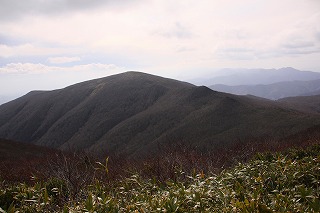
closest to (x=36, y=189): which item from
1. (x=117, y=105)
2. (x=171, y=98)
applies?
(x=171, y=98)

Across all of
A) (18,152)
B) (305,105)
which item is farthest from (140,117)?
(305,105)

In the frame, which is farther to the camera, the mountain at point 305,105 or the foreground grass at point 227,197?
the mountain at point 305,105

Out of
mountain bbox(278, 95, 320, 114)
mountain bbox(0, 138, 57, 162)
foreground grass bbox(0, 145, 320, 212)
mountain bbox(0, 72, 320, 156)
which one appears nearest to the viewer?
foreground grass bbox(0, 145, 320, 212)

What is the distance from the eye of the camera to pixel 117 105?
10569 centimetres

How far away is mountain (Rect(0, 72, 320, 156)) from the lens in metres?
56.7

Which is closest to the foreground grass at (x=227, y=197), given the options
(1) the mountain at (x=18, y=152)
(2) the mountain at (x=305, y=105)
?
(1) the mountain at (x=18, y=152)

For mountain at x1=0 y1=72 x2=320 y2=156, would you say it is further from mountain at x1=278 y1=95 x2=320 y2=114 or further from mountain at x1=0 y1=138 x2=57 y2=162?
mountain at x1=278 y1=95 x2=320 y2=114

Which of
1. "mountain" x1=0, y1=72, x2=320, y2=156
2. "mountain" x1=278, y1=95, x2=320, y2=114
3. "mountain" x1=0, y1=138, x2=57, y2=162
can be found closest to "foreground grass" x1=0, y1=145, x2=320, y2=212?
"mountain" x1=0, y1=72, x2=320, y2=156

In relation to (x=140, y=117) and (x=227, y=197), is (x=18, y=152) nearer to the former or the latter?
(x=140, y=117)

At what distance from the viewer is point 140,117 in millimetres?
84438

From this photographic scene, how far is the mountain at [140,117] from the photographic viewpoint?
56.7 metres

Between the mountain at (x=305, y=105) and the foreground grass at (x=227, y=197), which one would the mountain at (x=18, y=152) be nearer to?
the foreground grass at (x=227, y=197)

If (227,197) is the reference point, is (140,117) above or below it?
below

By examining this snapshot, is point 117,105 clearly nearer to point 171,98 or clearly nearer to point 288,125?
point 171,98
